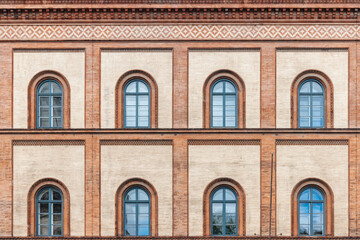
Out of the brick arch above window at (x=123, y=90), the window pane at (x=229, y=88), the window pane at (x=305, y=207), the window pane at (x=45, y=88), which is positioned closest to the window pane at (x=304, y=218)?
the window pane at (x=305, y=207)

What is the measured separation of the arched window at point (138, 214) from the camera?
20.5 m

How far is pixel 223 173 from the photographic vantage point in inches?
803

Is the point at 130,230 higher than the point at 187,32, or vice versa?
the point at 187,32

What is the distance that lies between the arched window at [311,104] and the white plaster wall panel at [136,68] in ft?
15.5

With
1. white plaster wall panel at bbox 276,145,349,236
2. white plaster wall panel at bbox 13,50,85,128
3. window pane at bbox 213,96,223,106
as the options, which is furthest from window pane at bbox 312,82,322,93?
white plaster wall panel at bbox 13,50,85,128

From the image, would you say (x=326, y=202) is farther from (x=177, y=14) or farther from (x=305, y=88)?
(x=177, y=14)

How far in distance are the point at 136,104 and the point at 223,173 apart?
3.95 meters

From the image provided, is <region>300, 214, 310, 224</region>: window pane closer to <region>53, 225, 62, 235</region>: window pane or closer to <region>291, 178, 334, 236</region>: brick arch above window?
<region>291, 178, 334, 236</region>: brick arch above window

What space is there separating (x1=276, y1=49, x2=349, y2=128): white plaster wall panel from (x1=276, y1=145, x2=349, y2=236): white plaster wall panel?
99cm

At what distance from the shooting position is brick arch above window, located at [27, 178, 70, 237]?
20406 mm

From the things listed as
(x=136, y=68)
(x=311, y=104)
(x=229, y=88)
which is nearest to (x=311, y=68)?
(x=311, y=104)

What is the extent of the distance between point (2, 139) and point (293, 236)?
10.7 meters

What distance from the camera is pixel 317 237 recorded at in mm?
20312

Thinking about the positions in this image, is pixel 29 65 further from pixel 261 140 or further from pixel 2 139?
pixel 261 140
